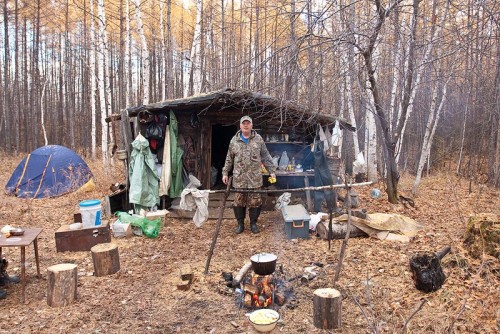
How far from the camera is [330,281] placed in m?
4.68

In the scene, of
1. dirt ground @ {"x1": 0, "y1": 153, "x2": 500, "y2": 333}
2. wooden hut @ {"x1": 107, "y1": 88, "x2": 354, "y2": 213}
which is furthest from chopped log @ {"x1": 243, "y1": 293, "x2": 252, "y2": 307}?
wooden hut @ {"x1": 107, "y1": 88, "x2": 354, "y2": 213}

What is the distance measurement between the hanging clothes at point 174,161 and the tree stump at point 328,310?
5.39 meters

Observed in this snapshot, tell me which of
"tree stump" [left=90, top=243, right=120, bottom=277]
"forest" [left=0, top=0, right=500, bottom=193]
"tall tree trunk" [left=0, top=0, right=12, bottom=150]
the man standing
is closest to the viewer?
"tree stump" [left=90, top=243, right=120, bottom=277]

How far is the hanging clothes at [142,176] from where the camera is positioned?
7840 mm

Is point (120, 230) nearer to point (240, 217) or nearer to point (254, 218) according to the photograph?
point (240, 217)

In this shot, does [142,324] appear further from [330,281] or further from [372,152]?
[372,152]

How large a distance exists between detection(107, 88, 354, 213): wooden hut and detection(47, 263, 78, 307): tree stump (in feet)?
14.1

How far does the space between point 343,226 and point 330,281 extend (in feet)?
6.37

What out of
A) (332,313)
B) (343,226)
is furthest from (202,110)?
(332,313)

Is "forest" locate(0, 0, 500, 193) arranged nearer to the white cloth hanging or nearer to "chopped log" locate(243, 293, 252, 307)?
the white cloth hanging

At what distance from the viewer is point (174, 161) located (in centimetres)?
838

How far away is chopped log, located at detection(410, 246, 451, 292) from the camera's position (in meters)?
4.20

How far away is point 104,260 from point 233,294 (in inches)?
77.8

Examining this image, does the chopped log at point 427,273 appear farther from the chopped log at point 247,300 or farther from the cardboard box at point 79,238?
the cardboard box at point 79,238
